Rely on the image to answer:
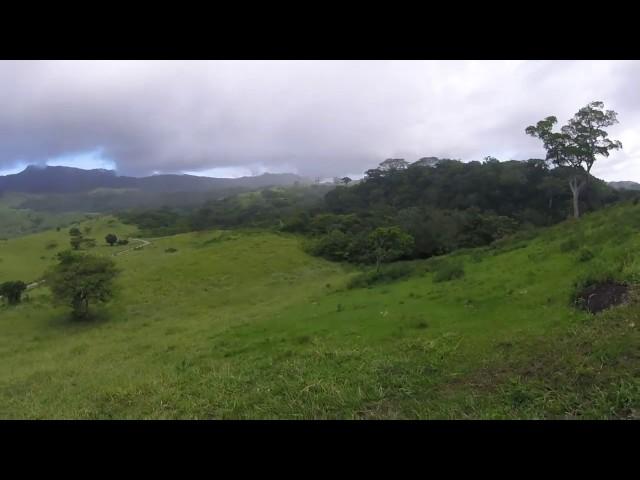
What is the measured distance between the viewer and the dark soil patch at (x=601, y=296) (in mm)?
8797

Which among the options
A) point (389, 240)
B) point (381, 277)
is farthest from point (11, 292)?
point (389, 240)

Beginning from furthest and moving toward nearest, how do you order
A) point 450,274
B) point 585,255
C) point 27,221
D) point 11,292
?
point 27,221 < point 11,292 < point 450,274 < point 585,255

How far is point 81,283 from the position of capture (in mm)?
24219

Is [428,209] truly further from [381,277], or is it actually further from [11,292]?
[11,292]

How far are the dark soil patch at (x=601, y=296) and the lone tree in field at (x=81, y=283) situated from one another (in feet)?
77.9

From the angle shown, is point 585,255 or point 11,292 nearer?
point 585,255

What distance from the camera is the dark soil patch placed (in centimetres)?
880

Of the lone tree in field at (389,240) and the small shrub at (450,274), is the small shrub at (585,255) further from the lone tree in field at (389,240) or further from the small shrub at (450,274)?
the lone tree in field at (389,240)

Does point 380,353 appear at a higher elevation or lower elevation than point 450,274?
lower

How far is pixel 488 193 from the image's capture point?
64.9 metres

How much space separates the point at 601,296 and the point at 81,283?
24.3 metres

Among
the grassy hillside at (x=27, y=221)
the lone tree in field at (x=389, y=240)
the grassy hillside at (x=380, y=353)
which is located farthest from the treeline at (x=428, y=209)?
the grassy hillside at (x=27, y=221)
